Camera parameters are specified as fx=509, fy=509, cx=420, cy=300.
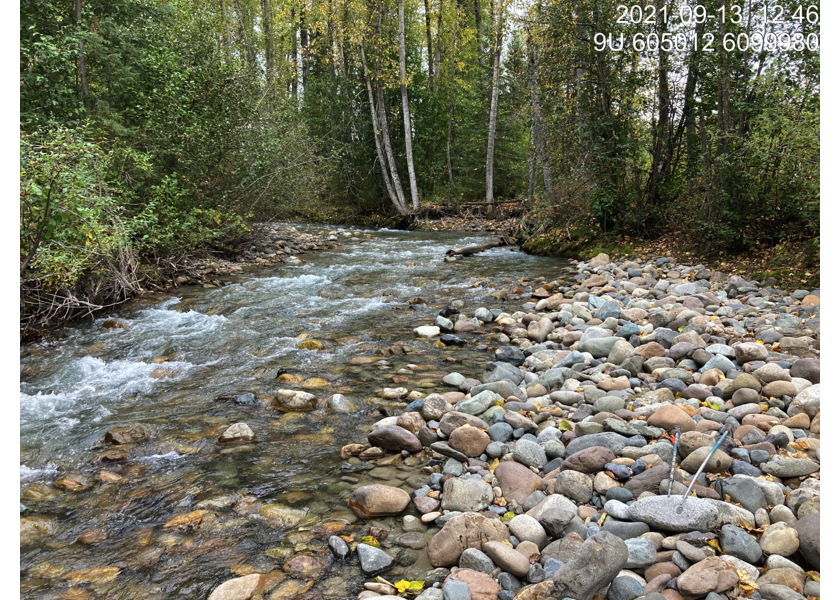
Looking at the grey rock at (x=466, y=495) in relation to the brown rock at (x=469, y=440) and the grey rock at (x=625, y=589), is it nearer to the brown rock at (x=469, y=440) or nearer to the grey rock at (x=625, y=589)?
the brown rock at (x=469, y=440)

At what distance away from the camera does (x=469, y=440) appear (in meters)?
3.63

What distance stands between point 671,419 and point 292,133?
38.2 feet

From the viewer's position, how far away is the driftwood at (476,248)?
1203 cm

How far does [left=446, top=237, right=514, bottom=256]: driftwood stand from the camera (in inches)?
474

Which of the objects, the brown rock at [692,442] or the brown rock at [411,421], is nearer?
the brown rock at [692,442]

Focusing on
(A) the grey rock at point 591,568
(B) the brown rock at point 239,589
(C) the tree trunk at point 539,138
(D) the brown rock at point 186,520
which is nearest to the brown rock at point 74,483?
(D) the brown rock at point 186,520

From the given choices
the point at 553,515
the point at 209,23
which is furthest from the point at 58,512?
the point at 209,23

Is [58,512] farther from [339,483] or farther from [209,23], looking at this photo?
[209,23]

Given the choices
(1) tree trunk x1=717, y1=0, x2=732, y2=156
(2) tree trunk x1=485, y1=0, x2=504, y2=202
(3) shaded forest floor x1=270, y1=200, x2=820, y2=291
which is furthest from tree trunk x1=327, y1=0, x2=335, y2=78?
(1) tree trunk x1=717, y1=0, x2=732, y2=156

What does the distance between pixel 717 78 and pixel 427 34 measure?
1876 cm

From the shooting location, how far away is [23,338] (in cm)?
620

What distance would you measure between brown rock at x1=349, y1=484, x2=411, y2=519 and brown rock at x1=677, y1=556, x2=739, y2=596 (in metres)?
1.51

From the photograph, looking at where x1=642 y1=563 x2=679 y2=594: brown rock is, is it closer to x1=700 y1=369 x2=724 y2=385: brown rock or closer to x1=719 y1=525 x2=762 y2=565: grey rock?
x1=719 y1=525 x2=762 y2=565: grey rock

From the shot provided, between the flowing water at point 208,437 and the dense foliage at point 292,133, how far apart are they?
4.15 ft
